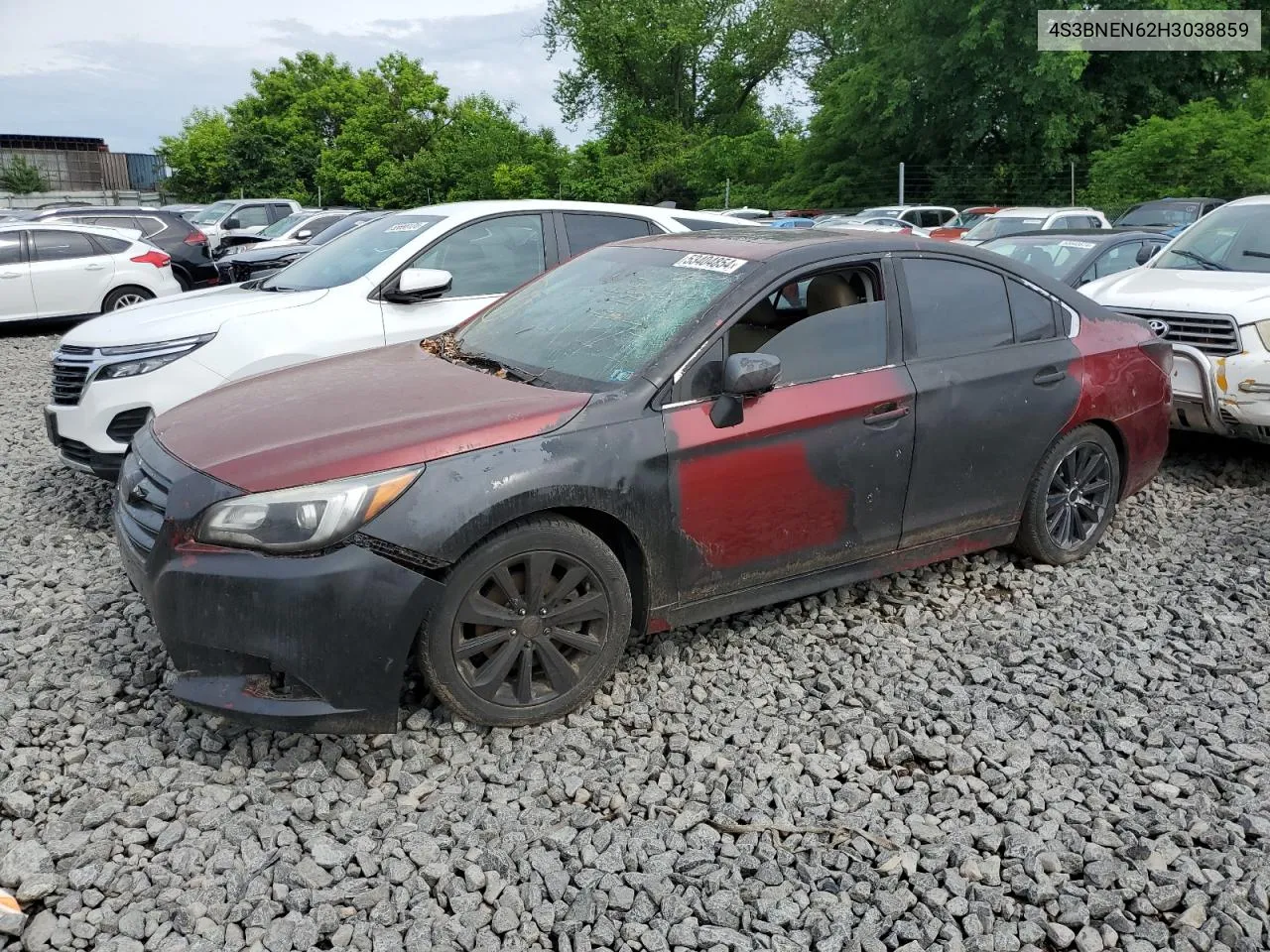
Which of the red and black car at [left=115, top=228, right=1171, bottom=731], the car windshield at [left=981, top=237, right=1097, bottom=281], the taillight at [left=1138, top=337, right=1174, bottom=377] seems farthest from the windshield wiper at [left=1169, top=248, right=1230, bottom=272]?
the red and black car at [left=115, top=228, right=1171, bottom=731]

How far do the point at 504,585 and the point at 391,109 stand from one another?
54.5 metres

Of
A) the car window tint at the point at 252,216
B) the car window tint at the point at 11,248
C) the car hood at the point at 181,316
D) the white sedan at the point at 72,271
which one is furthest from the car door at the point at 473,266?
the car window tint at the point at 252,216

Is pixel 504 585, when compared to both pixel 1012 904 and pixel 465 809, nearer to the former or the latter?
pixel 465 809

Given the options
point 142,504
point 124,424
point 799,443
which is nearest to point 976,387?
point 799,443

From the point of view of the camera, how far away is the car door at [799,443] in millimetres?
3797

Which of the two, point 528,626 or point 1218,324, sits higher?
point 1218,324

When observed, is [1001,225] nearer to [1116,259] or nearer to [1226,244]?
[1116,259]

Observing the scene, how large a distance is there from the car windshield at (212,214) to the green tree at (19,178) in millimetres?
33605

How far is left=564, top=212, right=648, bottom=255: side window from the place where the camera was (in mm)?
6707

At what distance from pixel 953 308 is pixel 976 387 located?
1.17 feet

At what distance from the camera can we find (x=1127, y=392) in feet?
16.6

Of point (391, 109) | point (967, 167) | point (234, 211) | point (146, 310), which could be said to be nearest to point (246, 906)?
point (146, 310)

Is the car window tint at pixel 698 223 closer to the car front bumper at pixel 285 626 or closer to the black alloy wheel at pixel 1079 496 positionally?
the black alloy wheel at pixel 1079 496

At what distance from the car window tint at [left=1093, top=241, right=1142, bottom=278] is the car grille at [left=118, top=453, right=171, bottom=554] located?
798 cm
